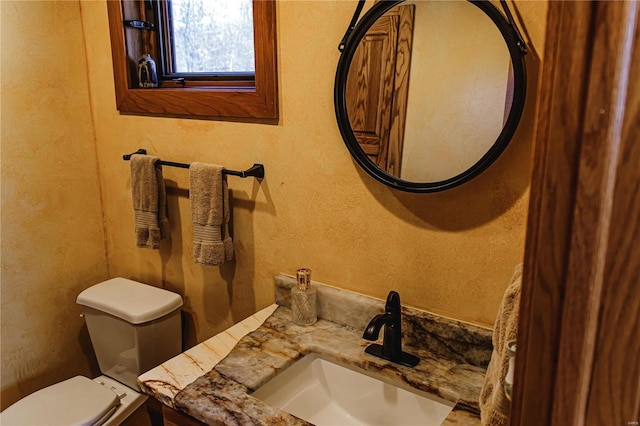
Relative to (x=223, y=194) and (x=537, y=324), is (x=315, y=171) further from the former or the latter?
(x=537, y=324)

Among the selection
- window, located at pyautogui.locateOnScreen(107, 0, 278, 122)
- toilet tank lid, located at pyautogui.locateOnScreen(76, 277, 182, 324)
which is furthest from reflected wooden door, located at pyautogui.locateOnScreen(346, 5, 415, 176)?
toilet tank lid, located at pyautogui.locateOnScreen(76, 277, 182, 324)

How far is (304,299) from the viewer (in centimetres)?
140

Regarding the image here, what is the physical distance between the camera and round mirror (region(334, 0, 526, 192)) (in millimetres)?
1050

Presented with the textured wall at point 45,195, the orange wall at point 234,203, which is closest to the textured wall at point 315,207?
the orange wall at point 234,203

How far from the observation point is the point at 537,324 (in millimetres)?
436

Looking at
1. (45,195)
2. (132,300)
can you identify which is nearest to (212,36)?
(45,195)

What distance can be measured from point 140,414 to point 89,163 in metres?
0.98

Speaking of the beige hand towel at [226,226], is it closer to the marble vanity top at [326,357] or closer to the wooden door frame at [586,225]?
the marble vanity top at [326,357]

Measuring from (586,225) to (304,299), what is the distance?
107cm

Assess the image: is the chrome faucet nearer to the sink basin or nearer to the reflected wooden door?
the sink basin

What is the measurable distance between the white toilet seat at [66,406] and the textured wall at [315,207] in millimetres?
354

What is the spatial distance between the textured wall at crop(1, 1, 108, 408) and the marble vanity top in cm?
92

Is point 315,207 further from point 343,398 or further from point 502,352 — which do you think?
point 502,352

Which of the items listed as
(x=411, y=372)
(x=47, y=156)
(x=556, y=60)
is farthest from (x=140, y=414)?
(x=556, y=60)
